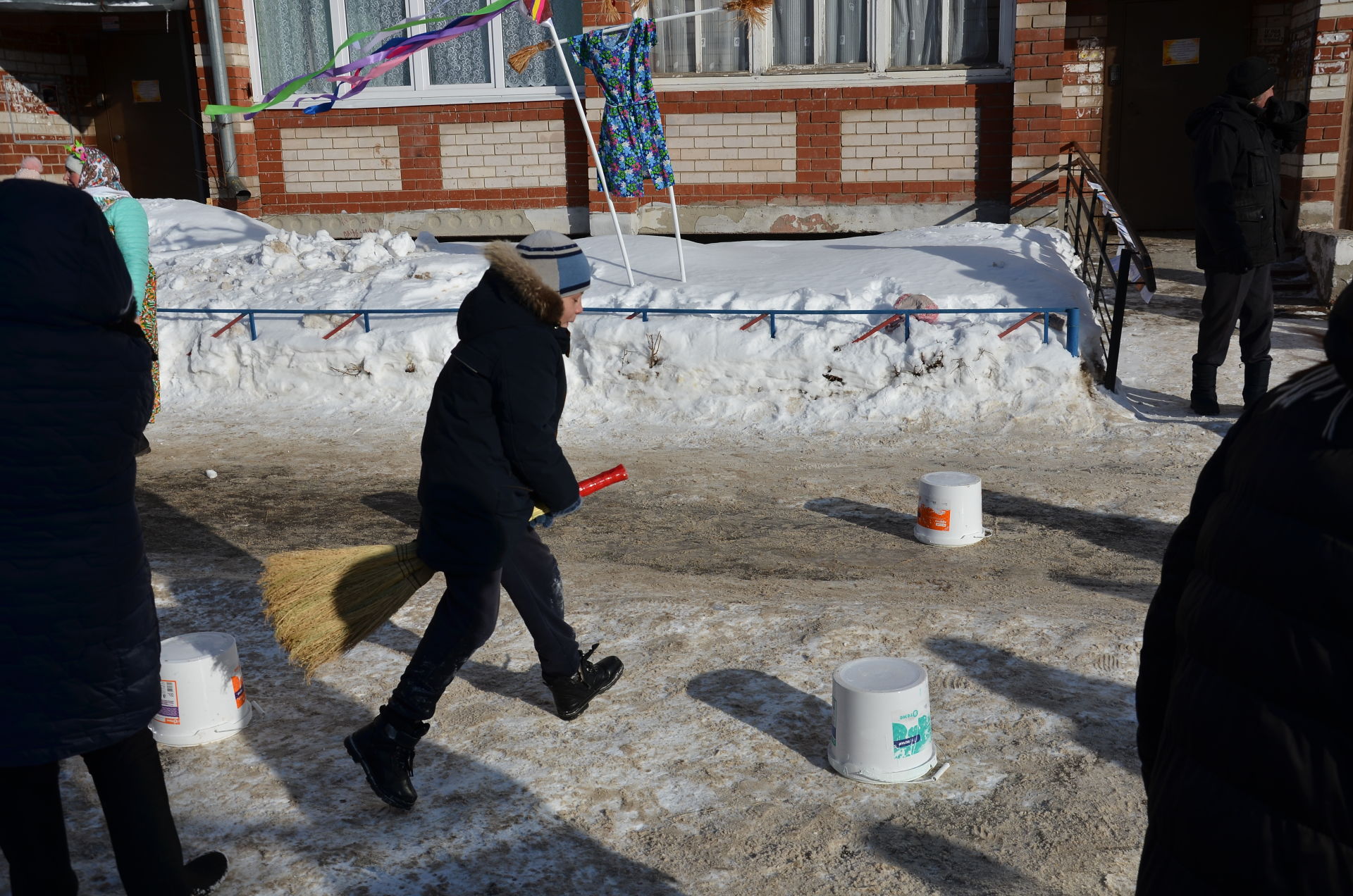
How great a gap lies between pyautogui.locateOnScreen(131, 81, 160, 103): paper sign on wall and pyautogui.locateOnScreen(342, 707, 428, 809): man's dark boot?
14.8 metres

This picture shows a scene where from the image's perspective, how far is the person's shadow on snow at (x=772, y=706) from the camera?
3.83 meters

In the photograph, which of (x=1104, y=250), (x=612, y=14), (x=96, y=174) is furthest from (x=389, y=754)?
(x=612, y=14)

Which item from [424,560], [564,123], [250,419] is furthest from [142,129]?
[424,560]

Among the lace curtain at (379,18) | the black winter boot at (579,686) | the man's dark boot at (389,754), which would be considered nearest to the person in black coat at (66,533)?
the man's dark boot at (389,754)

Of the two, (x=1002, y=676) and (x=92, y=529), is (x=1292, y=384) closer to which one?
(x=92, y=529)

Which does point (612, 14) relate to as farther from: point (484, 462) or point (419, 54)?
point (484, 462)

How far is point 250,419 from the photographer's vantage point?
8.65 metres

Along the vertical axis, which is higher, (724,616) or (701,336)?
(701,336)

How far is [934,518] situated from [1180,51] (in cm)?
944

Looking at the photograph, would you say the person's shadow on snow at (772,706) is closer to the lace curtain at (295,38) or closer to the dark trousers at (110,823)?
the dark trousers at (110,823)

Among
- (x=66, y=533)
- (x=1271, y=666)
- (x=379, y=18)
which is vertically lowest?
(x=66, y=533)

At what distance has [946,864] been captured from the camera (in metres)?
3.13

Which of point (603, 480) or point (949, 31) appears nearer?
point (603, 480)

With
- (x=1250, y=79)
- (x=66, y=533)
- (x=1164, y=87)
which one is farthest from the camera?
Answer: (x=1164, y=87)
